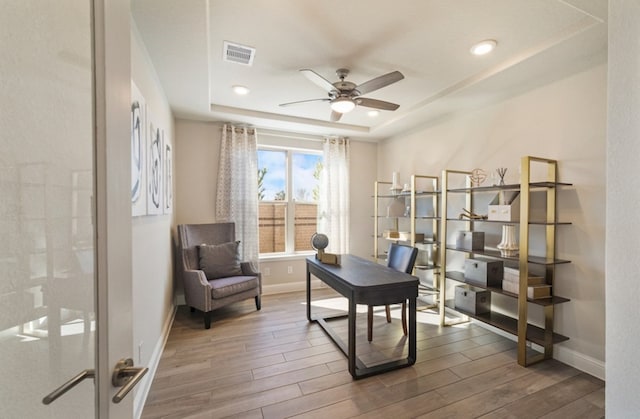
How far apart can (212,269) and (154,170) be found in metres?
1.55

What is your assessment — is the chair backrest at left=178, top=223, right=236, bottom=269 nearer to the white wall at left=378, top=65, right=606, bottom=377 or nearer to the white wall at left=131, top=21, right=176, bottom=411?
the white wall at left=131, top=21, right=176, bottom=411

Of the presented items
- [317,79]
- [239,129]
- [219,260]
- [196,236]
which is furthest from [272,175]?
[317,79]

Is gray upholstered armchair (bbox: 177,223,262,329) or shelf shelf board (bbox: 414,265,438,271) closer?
gray upholstered armchair (bbox: 177,223,262,329)

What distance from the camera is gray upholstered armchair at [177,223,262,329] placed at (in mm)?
2982

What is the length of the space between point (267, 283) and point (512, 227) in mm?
3267

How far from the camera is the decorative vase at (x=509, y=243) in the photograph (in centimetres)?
257

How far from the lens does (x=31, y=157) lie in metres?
0.45

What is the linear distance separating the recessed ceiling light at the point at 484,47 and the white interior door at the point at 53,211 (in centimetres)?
240

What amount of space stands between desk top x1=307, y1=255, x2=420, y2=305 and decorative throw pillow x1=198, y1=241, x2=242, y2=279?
140 cm

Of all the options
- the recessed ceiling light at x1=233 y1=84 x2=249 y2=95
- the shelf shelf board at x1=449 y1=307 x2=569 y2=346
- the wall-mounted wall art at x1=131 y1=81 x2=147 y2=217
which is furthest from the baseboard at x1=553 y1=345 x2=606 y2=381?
the recessed ceiling light at x1=233 y1=84 x2=249 y2=95

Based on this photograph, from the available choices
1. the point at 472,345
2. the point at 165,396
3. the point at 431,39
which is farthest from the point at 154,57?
the point at 472,345

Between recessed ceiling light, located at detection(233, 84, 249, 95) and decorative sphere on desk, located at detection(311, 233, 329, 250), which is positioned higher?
recessed ceiling light, located at detection(233, 84, 249, 95)

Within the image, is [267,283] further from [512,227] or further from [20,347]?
[20,347]

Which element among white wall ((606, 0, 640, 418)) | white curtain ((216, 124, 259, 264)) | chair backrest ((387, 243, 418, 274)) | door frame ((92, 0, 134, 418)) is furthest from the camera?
white curtain ((216, 124, 259, 264))
